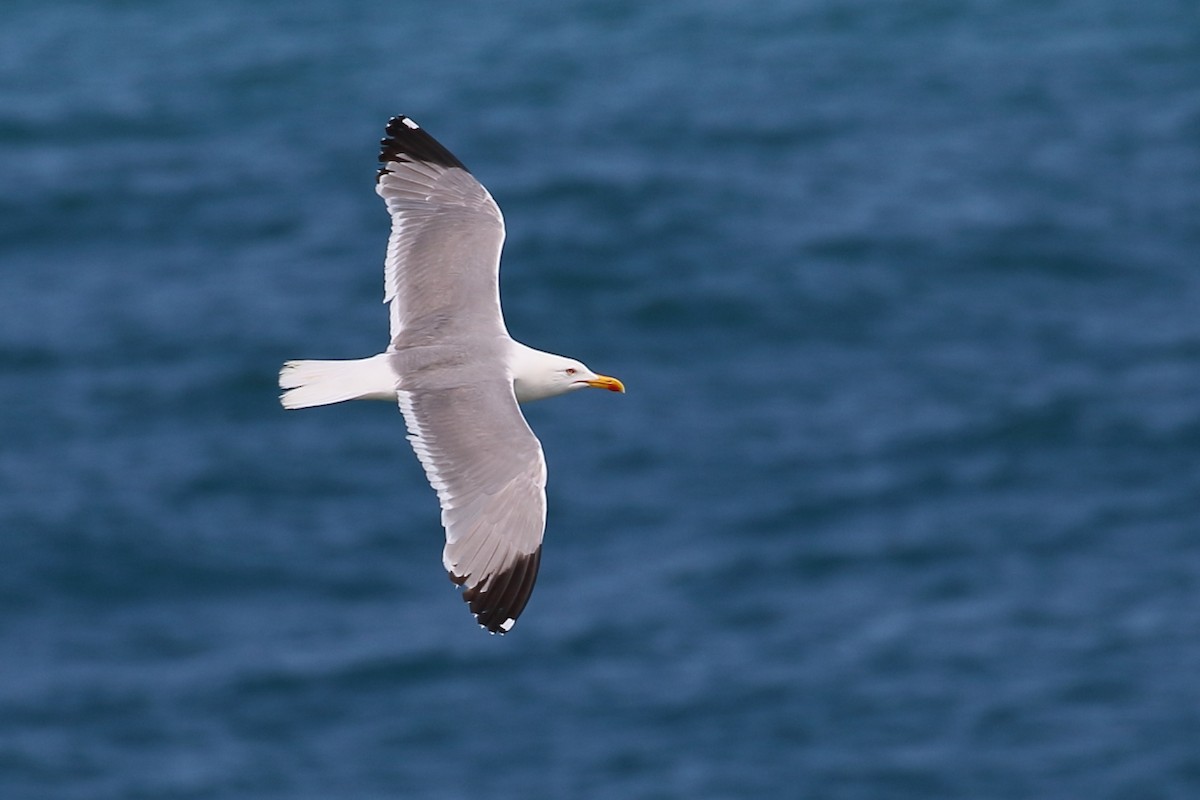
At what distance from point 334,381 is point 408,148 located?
87.2 inches

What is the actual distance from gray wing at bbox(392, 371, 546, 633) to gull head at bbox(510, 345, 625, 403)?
0.39 m

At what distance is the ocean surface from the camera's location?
24672mm

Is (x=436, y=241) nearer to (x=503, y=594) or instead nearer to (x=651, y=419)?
(x=503, y=594)

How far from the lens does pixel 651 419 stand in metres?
27.9

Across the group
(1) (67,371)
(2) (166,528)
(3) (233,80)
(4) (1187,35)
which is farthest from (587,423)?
(4) (1187,35)

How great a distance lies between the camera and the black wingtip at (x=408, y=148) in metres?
12.8

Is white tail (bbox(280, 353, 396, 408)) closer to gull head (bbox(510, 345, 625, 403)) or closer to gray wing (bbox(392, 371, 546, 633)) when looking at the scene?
gray wing (bbox(392, 371, 546, 633))

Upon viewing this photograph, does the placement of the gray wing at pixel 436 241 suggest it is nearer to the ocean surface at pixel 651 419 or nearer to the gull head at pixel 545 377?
the gull head at pixel 545 377

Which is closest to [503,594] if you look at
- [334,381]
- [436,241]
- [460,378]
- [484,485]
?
[484,485]

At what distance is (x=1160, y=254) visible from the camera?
30.2m

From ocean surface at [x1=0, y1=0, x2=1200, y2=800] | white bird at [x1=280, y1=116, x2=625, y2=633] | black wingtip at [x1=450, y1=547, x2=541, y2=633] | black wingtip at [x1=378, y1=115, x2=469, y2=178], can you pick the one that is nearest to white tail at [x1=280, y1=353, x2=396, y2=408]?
white bird at [x1=280, y1=116, x2=625, y2=633]

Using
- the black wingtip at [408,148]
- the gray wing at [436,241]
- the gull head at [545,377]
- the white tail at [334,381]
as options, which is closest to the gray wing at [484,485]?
the white tail at [334,381]

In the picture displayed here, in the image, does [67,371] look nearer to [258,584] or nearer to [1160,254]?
[258,584]

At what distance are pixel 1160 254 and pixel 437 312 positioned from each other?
20212 millimetres
